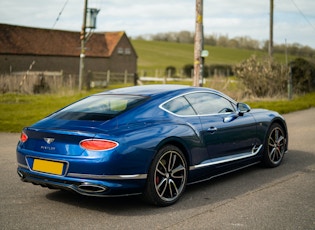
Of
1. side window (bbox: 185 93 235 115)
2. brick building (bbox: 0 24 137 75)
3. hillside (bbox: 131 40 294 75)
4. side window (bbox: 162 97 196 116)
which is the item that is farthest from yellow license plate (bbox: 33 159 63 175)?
hillside (bbox: 131 40 294 75)

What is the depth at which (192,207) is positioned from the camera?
538 cm

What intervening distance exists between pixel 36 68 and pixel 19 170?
49.7 metres

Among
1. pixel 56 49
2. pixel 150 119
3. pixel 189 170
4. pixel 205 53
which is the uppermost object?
pixel 56 49

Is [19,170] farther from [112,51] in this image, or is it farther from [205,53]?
[112,51]

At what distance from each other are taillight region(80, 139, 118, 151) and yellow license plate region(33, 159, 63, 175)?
14.8 inches

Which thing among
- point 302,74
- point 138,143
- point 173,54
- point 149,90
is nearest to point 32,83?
point 302,74

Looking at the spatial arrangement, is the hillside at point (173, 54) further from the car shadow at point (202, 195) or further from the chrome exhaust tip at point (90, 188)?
the chrome exhaust tip at point (90, 188)

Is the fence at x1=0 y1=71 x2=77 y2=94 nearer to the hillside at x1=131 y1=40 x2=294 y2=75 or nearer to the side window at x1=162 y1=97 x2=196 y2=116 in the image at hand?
the side window at x1=162 y1=97 x2=196 y2=116

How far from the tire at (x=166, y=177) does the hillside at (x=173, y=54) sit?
3247 inches

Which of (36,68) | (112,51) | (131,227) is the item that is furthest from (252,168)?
(112,51)

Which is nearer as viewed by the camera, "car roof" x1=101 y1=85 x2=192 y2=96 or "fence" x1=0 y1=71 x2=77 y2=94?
"car roof" x1=101 y1=85 x2=192 y2=96

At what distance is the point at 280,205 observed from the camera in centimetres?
542

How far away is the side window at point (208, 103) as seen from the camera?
20.5 feet

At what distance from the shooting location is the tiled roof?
51.1 meters
